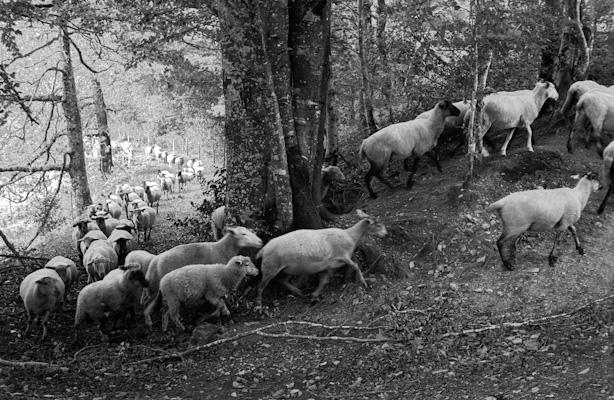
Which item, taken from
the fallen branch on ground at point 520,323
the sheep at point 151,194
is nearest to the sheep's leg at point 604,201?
the fallen branch on ground at point 520,323

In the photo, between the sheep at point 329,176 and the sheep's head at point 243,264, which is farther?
the sheep at point 329,176

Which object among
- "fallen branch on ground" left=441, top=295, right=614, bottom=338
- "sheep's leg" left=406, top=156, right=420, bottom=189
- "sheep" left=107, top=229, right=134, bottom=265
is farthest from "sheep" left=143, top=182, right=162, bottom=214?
"fallen branch on ground" left=441, top=295, right=614, bottom=338

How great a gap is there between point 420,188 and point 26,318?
266 inches

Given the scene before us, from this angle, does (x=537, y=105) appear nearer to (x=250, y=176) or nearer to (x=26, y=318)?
(x=250, y=176)

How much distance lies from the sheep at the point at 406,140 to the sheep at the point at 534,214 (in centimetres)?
315

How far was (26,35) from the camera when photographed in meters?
27.9

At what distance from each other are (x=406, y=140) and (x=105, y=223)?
7.06 meters

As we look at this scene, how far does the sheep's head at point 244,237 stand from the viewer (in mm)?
8430

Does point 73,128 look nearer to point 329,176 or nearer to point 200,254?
point 329,176

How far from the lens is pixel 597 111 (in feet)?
34.2

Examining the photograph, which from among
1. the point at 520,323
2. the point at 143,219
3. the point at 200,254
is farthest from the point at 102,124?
the point at 520,323

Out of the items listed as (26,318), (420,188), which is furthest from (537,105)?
(26,318)

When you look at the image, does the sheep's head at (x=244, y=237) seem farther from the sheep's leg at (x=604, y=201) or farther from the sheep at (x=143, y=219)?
the sheep at (x=143, y=219)

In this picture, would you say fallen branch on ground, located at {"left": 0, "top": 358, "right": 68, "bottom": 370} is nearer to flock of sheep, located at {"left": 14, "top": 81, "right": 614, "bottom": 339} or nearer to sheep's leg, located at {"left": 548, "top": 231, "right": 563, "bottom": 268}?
flock of sheep, located at {"left": 14, "top": 81, "right": 614, "bottom": 339}
